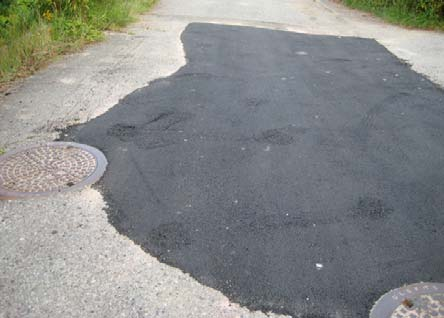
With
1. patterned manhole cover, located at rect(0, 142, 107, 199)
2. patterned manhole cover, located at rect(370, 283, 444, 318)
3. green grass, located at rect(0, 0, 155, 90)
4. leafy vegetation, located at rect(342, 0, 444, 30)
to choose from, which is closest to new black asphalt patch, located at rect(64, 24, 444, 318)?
patterned manhole cover, located at rect(370, 283, 444, 318)

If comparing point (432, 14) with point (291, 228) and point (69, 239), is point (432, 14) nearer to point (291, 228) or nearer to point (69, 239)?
point (291, 228)

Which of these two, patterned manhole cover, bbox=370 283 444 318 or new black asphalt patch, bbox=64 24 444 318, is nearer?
patterned manhole cover, bbox=370 283 444 318

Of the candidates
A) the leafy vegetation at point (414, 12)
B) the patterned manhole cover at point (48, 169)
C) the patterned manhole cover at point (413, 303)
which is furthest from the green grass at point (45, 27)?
the leafy vegetation at point (414, 12)

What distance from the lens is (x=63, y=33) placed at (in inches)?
345

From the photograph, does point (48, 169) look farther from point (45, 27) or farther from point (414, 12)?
point (414, 12)

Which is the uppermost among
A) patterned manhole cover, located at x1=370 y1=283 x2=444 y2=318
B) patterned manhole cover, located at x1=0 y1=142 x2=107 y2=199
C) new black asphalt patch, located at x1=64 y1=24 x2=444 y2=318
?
patterned manhole cover, located at x1=370 y1=283 x2=444 y2=318

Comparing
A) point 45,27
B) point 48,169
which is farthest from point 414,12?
point 48,169

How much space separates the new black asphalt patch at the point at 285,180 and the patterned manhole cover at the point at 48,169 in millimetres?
198

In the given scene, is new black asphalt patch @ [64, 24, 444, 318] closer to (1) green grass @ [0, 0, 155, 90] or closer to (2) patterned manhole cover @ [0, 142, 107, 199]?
(2) patterned manhole cover @ [0, 142, 107, 199]

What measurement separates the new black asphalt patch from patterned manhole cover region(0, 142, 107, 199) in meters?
0.20

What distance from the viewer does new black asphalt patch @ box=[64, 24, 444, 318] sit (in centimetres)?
346

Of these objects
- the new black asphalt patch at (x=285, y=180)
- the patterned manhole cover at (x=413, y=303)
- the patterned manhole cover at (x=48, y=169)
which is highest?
the patterned manhole cover at (x=413, y=303)

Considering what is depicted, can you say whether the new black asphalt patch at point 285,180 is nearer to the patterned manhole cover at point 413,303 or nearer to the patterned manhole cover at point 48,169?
the patterned manhole cover at point 413,303

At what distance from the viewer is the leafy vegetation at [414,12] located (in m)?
12.1
